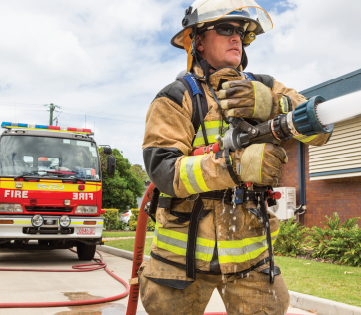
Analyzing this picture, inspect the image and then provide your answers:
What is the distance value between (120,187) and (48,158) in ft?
45.6

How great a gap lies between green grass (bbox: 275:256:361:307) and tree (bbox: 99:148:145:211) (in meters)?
15.4

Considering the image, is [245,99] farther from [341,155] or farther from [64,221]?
[341,155]

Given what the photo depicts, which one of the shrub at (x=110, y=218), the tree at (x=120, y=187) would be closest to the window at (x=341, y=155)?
the shrub at (x=110, y=218)

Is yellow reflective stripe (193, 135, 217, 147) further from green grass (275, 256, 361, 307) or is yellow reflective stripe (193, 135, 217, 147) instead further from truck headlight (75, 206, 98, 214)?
truck headlight (75, 206, 98, 214)

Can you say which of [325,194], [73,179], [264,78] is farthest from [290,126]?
[325,194]

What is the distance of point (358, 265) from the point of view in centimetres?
621

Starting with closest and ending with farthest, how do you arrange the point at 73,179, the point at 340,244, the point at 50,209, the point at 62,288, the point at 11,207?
the point at 62,288 < the point at 340,244 < the point at 11,207 < the point at 50,209 < the point at 73,179

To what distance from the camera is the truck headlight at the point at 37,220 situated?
7.08 m

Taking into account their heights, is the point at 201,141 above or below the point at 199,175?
above

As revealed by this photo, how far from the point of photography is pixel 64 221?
731 cm

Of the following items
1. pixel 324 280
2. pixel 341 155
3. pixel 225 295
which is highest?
pixel 341 155

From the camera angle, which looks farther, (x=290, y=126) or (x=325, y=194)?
(x=325, y=194)

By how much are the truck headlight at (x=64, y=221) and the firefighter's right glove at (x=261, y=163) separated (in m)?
6.37

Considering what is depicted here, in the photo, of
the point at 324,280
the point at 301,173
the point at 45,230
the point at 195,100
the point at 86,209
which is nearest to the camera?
the point at 195,100
